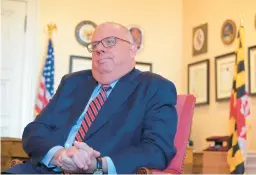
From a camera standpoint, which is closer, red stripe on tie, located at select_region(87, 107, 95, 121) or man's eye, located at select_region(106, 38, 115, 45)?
red stripe on tie, located at select_region(87, 107, 95, 121)

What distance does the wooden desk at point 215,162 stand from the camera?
4836 mm

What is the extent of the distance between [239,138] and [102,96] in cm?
268

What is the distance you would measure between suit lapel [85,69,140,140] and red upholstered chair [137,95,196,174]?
320 millimetres

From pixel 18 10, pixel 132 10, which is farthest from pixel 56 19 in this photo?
pixel 132 10

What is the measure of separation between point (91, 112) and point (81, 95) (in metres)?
0.18

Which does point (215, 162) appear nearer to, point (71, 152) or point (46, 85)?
point (46, 85)

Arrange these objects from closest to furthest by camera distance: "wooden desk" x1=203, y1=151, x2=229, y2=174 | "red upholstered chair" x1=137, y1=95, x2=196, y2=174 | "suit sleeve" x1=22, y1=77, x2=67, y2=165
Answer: "suit sleeve" x1=22, y1=77, x2=67, y2=165 < "red upholstered chair" x1=137, y1=95, x2=196, y2=174 < "wooden desk" x1=203, y1=151, x2=229, y2=174

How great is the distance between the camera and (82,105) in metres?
2.30

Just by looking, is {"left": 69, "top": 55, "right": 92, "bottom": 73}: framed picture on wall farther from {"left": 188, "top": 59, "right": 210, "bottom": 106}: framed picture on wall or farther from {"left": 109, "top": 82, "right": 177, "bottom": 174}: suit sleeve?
{"left": 109, "top": 82, "right": 177, "bottom": 174}: suit sleeve

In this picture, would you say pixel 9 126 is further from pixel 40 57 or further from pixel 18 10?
pixel 18 10

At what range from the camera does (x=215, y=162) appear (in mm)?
4906

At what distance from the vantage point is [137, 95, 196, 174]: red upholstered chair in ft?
7.34

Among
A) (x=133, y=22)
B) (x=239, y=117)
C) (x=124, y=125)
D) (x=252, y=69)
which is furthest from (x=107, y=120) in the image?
(x=133, y=22)

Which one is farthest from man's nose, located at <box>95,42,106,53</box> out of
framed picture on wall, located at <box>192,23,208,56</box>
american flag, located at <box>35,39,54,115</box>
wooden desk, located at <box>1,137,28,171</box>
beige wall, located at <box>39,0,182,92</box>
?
framed picture on wall, located at <box>192,23,208,56</box>
